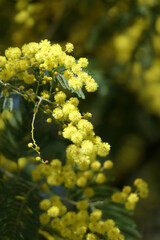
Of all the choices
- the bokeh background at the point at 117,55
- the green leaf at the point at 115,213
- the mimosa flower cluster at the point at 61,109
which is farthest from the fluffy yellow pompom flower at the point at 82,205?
the bokeh background at the point at 117,55

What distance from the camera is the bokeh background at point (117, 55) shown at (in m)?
2.55

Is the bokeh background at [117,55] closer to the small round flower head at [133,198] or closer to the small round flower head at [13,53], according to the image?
the small round flower head at [133,198]

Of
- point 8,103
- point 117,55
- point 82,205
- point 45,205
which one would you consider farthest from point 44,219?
point 117,55

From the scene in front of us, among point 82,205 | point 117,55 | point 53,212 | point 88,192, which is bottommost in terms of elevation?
point 53,212

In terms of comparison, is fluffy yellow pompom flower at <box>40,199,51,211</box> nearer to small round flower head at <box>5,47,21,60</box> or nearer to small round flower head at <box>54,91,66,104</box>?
small round flower head at <box>54,91,66,104</box>

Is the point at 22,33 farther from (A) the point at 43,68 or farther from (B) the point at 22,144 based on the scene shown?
(A) the point at 43,68

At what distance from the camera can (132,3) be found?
263cm

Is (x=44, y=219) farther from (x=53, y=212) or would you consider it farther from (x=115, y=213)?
(x=115, y=213)

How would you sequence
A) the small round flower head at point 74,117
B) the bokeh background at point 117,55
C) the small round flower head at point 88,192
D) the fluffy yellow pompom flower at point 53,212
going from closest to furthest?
1. the small round flower head at point 74,117
2. the fluffy yellow pompom flower at point 53,212
3. the small round flower head at point 88,192
4. the bokeh background at point 117,55

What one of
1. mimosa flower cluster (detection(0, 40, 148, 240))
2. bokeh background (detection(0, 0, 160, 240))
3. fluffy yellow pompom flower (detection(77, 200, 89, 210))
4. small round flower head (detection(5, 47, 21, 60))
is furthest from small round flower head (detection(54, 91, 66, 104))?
bokeh background (detection(0, 0, 160, 240))

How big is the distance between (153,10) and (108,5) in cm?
32

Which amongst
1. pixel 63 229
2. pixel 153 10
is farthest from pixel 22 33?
pixel 63 229

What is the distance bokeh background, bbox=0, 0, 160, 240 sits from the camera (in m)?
2.55

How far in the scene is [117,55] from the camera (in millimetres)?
3195
